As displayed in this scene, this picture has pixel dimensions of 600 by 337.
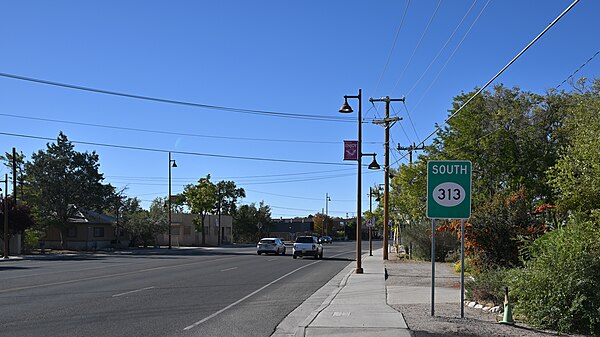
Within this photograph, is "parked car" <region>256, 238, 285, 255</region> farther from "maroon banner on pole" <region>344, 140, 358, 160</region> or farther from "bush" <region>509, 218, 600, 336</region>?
"bush" <region>509, 218, 600, 336</region>

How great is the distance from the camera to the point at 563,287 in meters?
10.5

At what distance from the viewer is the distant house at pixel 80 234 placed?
58.0m

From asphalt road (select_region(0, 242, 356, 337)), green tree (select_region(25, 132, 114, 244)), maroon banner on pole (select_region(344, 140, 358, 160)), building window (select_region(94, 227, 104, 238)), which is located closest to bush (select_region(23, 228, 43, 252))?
green tree (select_region(25, 132, 114, 244))

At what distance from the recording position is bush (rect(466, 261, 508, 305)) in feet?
42.1

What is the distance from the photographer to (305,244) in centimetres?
4116

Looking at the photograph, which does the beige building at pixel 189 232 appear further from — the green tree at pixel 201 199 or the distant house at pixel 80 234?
the distant house at pixel 80 234

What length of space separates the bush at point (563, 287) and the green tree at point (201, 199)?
6716 cm

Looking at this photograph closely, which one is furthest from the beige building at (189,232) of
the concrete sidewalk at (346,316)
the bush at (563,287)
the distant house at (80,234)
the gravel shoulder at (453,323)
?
the bush at (563,287)

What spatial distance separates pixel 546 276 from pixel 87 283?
48.0 ft

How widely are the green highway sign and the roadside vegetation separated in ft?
5.69

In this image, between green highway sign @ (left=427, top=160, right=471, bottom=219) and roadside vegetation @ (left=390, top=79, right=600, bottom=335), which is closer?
roadside vegetation @ (left=390, top=79, right=600, bottom=335)

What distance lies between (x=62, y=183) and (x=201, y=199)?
23.6m

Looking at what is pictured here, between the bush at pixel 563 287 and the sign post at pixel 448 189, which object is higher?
the sign post at pixel 448 189

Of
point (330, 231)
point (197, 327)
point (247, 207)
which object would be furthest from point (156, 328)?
point (330, 231)
